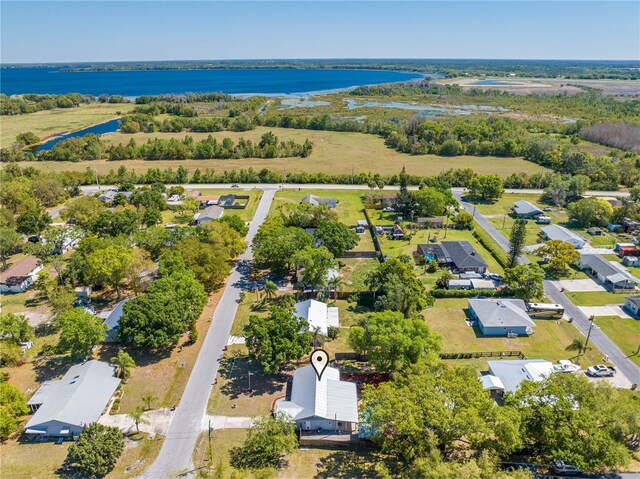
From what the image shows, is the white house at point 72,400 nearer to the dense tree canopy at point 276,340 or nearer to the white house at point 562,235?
the dense tree canopy at point 276,340

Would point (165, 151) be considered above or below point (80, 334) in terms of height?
below

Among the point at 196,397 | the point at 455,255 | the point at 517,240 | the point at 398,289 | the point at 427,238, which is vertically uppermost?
the point at 517,240

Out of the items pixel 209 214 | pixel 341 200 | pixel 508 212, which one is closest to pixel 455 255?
pixel 508 212

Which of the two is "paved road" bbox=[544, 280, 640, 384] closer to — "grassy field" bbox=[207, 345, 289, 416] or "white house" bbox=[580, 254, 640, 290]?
"white house" bbox=[580, 254, 640, 290]

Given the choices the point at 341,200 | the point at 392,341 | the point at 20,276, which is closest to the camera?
the point at 392,341

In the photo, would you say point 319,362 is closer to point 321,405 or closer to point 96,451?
point 321,405

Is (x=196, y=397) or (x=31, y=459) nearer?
(x=31, y=459)

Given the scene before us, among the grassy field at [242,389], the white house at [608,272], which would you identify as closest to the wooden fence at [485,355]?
the grassy field at [242,389]

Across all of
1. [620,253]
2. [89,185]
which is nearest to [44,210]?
[89,185]
